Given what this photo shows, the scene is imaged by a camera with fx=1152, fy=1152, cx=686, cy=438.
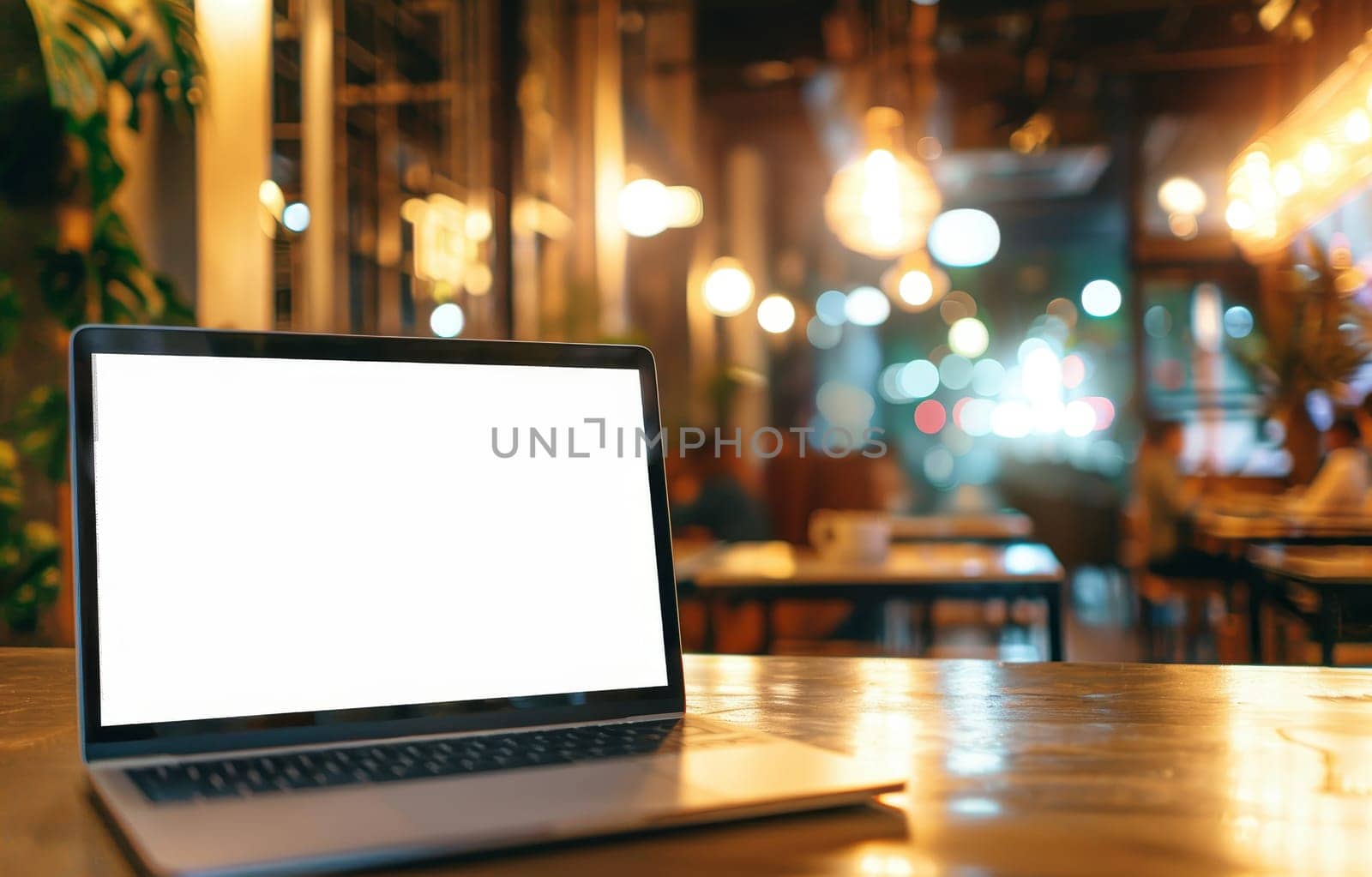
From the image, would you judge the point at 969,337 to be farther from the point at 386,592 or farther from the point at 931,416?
the point at 386,592

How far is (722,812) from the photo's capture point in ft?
1.85

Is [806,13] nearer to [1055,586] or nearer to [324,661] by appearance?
[1055,586]

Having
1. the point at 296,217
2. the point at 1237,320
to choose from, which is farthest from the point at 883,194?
the point at 1237,320

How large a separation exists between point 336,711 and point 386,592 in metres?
0.09

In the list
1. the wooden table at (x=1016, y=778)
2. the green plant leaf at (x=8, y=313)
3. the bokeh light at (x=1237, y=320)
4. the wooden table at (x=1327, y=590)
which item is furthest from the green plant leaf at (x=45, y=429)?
the bokeh light at (x=1237, y=320)

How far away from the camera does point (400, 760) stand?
659 mm

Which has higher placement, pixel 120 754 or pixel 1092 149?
pixel 1092 149

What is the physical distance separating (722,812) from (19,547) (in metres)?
2.22

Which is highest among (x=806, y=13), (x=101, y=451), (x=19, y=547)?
(x=806, y=13)

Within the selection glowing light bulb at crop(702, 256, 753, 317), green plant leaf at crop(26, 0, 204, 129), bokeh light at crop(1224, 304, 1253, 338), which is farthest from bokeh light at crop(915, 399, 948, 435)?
green plant leaf at crop(26, 0, 204, 129)

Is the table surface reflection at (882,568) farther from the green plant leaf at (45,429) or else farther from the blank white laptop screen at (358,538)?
the blank white laptop screen at (358,538)

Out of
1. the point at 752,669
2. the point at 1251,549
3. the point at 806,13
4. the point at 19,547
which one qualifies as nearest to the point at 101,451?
the point at 752,669

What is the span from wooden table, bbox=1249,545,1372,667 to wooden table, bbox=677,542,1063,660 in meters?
0.58

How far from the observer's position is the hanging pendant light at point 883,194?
4695mm
